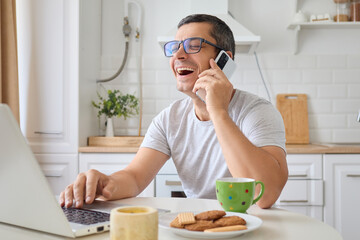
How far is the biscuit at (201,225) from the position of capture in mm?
756

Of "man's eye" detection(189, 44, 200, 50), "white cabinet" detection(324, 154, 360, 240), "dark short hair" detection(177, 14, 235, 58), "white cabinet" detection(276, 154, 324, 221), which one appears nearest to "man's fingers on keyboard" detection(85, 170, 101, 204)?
"man's eye" detection(189, 44, 200, 50)

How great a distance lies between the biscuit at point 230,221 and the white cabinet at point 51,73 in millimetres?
1885

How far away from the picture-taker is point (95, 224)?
0.82m

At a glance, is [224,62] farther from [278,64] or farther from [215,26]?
[278,64]

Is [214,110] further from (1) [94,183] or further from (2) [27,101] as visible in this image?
(2) [27,101]

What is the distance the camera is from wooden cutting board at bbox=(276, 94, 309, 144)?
2.92 metres

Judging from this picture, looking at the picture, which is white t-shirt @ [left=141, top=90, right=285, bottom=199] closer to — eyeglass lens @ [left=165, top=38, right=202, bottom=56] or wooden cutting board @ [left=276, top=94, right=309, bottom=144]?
eyeglass lens @ [left=165, top=38, right=202, bottom=56]

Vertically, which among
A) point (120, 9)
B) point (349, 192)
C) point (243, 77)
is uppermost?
point (120, 9)

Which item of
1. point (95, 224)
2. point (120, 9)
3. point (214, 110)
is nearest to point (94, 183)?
point (95, 224)

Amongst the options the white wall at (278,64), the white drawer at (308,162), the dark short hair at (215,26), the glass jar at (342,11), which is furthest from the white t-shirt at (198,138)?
the glass jar at (342,11)

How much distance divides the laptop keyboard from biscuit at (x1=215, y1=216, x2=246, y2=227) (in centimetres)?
25

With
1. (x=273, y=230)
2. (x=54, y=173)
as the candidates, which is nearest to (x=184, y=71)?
(x=273, y=230)

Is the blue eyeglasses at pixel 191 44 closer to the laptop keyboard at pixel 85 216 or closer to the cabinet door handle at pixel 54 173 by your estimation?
the laptop keyboard at pixel 85 216

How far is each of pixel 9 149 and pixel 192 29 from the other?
1.05 metres
